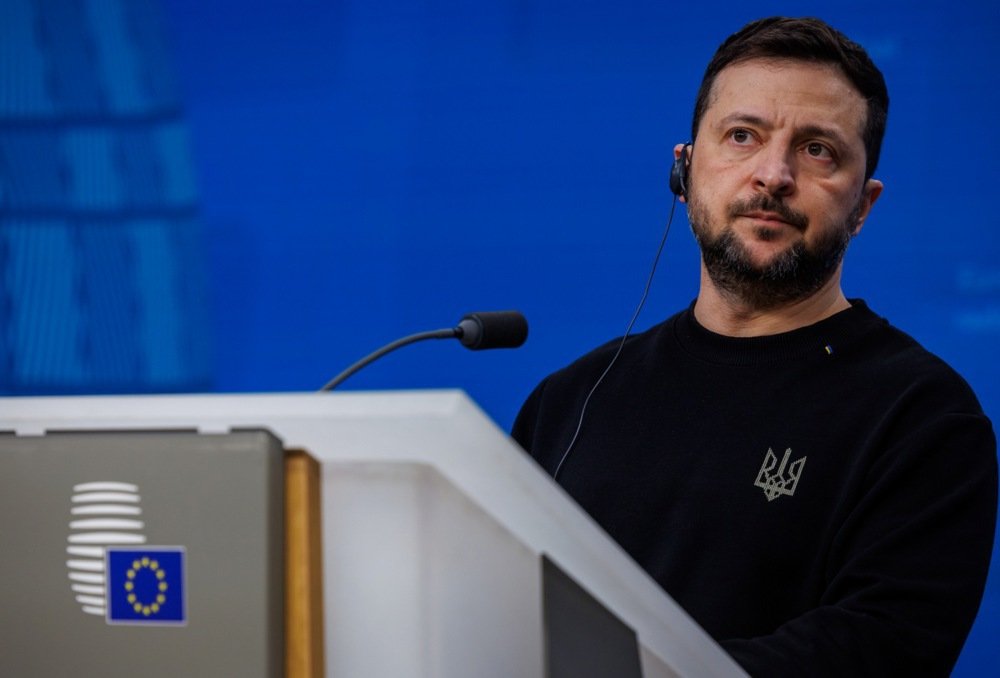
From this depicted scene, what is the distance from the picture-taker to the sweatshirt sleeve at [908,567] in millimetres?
1037

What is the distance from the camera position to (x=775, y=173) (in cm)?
152

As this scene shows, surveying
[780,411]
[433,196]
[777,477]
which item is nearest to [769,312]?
[780,411]

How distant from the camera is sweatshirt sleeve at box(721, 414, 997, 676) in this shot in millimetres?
1037

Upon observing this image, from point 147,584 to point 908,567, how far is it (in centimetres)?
82

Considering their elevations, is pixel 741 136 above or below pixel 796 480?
above

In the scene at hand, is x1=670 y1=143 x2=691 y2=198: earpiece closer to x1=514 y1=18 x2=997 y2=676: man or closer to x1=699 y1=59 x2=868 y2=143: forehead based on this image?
x1=514 y1=18 x2=997 y2=676: man

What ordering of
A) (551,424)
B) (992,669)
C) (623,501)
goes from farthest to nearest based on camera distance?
(992,669), (551,424), (623,501)

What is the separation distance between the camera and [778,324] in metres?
1.61

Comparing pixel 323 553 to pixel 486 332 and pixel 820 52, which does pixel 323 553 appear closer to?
pixel 486 332

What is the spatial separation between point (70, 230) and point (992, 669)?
2.35 m

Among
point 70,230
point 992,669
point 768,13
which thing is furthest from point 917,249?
point 70,230

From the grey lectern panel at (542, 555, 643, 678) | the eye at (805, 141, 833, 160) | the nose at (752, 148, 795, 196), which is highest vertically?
the eye at (805, 141, 833, 160)

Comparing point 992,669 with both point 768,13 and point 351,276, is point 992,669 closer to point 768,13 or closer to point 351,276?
point 768,13

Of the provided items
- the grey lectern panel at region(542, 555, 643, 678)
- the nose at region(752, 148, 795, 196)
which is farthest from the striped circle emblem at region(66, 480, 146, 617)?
the nose at region(752, 148, 795, 196)
